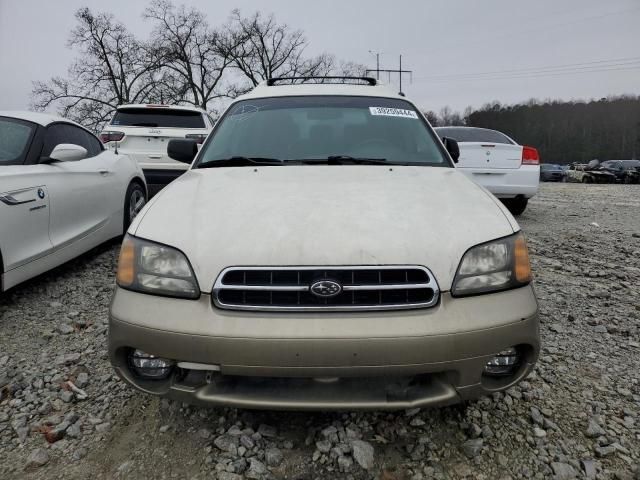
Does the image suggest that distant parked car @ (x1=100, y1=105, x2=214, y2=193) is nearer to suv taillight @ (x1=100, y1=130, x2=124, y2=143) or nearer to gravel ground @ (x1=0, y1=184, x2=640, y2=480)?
suv taillight @ (x1=100, y1=130, x2=124, y2=143)

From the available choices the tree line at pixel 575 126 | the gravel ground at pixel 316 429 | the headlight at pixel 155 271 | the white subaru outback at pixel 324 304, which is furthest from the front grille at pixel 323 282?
the tree line at pixel 575 126

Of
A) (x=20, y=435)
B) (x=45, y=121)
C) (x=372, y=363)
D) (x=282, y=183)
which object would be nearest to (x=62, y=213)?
(x=45, y=121)

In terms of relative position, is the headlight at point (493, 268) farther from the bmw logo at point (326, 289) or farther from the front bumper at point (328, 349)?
the bmw logo at point (326, 289)

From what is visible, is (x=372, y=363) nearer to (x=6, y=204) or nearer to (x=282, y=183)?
(x=282, y=183)

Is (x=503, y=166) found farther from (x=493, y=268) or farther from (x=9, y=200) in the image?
(x=9, y=200)

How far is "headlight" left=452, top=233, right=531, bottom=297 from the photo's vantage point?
1622 mm

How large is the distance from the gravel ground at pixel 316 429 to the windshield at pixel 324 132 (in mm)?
1366

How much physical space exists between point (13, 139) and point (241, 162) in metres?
2.17

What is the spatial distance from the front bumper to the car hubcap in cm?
349

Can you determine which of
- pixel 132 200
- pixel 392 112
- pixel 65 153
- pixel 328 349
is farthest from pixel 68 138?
pixel 328 349

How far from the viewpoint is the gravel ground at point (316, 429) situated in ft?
5.56

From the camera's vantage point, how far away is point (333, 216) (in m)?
1.75

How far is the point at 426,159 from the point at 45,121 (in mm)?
3212

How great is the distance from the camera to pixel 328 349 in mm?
1462
